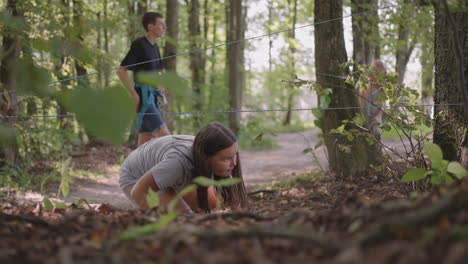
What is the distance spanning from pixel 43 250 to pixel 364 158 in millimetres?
4296

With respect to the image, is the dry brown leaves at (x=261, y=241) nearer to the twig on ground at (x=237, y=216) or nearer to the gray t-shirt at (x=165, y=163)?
the twig on ground at (x=237, y=216)

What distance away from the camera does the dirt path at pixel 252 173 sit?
6.16m

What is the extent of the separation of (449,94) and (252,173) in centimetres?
598

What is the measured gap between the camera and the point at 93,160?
929 cm

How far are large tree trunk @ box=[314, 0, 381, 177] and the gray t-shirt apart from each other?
226 cm

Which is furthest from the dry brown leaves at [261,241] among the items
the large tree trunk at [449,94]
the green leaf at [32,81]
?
the large tree trunk at [449,94]

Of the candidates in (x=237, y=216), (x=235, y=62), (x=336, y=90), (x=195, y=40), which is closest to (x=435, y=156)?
(x=237, y=216)

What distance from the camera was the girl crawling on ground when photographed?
3076 millimetres

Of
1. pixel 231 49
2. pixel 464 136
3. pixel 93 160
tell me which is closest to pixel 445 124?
pixel 464 136

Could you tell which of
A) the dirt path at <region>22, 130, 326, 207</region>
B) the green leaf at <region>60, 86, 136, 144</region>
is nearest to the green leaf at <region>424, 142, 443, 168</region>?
the green leaf at <region>60, 86, 136, 144</region>

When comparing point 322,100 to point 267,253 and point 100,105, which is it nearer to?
point 267,253

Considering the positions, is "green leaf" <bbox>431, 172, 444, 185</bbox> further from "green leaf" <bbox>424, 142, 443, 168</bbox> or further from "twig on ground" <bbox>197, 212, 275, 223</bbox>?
"twig on ground" <bbox>197, 212, 275, 223</bbox>

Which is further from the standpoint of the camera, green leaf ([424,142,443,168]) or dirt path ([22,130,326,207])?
dirt path ([22,130,326,207])

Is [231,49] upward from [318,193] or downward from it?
upward
